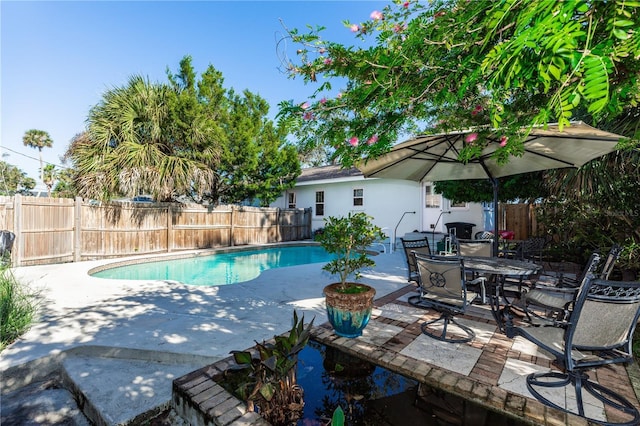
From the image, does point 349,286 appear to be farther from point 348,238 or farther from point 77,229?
point 77,229

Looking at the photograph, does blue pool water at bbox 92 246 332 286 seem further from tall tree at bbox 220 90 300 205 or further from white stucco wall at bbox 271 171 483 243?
tall tree at bbox 220 90 300 205

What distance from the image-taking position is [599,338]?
2.19 m

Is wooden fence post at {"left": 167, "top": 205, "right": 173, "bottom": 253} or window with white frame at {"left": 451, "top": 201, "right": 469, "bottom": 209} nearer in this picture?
window with white frame at {"left": 451, "top": 201, "right": 469, "bottom": 209}

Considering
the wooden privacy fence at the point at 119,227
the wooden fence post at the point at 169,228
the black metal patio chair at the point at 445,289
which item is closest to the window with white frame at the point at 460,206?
the wooden privacy fence at the point at 119,227

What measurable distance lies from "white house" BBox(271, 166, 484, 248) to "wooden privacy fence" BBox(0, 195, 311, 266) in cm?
276

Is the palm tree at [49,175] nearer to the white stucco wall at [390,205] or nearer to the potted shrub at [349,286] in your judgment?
the white stucco wall at [390,205]

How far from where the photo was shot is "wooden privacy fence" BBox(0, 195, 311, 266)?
8180mm

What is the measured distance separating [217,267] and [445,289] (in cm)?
881

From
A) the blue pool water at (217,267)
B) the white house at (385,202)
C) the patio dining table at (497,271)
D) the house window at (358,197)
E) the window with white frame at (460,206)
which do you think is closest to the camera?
the patio dining table at (497,271)

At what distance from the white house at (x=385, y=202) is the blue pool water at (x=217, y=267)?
8.63 feet

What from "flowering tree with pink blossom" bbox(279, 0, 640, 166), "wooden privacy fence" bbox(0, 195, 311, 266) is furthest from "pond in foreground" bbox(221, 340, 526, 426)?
"wooden privacy fence" bbox(0, 195, 311, 266)

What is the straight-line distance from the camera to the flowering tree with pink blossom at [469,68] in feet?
3.26

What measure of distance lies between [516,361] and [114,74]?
48.5 feet

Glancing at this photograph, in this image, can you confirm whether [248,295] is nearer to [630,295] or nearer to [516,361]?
[516,361]
